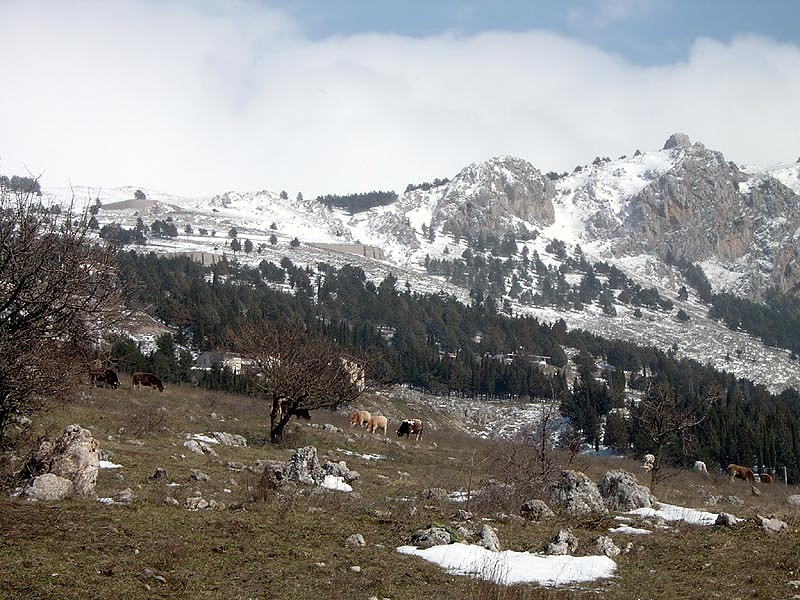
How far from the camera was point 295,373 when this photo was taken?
3020 cm

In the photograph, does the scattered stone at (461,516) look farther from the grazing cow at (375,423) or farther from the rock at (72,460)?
the grazing cow at (375,423)

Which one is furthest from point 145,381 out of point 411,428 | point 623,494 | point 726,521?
point 726,521

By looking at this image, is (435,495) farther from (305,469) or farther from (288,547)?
(288,547)

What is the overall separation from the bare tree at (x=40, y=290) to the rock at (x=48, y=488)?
82.6 inches

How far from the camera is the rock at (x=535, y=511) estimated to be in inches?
649

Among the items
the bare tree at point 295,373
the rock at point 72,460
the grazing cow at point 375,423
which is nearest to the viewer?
the rock at point 72,460

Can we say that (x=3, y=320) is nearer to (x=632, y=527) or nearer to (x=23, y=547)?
(x=23, y=547)

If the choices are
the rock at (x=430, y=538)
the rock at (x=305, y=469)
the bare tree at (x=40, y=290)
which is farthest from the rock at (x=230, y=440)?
the rock at (x=430, y=538)

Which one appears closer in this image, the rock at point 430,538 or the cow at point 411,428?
the rock at point 430,538

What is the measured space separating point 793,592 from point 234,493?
38.2ft

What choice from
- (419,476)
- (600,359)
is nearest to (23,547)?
(419,476)

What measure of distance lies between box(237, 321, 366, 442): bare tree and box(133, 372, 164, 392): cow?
12.5 m

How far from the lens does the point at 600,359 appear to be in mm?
148875

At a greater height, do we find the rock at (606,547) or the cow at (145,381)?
the rock at (606,547)
